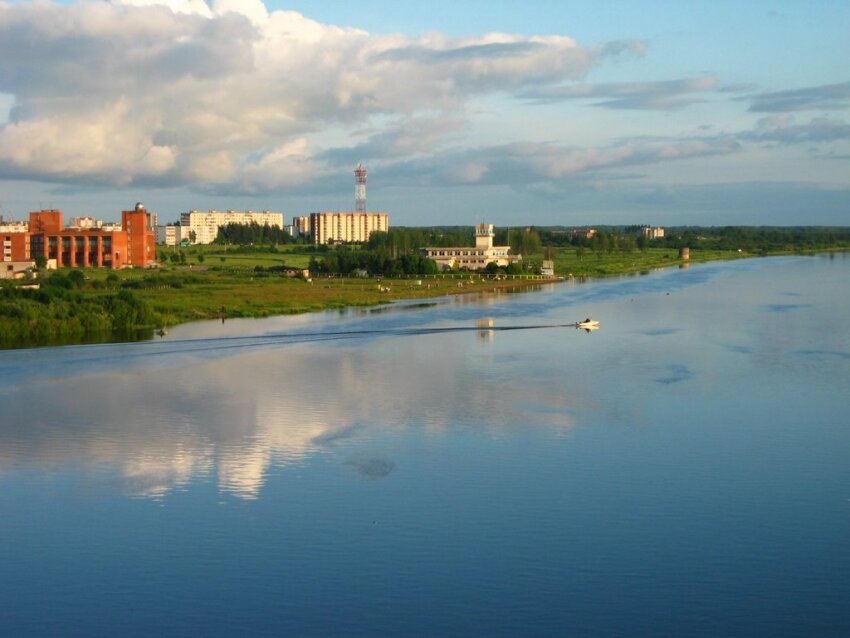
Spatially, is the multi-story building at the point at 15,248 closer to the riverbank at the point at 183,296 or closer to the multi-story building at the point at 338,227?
the riverbank at the point at 183,296

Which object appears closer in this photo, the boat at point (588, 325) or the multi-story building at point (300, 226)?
the boat at point (588, 325)

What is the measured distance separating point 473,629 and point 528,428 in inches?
140

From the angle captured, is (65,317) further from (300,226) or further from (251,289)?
(300,226)

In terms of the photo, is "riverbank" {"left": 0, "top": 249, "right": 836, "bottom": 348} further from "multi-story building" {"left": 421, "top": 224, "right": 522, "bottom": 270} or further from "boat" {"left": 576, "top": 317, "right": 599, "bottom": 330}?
"boat" {"left": 576, "top": 317, "right": 599, "bottom": 330}

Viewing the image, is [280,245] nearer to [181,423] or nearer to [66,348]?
[66,348]

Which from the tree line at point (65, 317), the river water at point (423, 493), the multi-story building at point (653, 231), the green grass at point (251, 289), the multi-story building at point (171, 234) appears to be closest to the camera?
the river water at point (423, 493)

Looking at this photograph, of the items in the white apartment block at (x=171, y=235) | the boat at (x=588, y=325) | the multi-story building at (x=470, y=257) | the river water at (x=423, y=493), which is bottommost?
the river water at (x=423, y=493)

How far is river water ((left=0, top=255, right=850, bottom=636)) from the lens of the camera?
15.5ft

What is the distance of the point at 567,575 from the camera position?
5.03m

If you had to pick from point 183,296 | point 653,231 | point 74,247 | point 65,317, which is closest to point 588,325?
point 65,317

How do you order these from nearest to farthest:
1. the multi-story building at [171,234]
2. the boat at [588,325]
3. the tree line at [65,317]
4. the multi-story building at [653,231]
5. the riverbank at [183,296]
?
the tree line at [65,317]
the riverbank at [183,296]
the boat at [588,325]
the multi-story building at [171,234]
the multi-story building at [653,231]

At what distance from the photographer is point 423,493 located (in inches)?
248

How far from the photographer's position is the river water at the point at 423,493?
472cm

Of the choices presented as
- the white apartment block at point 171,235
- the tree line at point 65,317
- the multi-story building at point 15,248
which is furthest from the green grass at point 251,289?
the white apartment block at point 171,235
